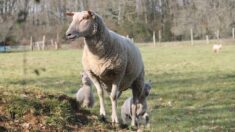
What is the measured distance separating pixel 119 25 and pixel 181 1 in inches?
699

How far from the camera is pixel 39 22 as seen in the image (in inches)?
157

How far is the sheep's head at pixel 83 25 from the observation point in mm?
6453

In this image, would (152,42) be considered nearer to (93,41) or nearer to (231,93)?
(231,93)

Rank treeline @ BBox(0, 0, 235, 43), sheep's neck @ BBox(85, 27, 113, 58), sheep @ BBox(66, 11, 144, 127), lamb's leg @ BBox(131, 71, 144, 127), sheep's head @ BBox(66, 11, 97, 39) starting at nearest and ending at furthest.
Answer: sheep's head @ BBox(66, 11, 97, 39) < sheep @ BBox(66, 11, 144, 127) < sheep's neck @ BBox(85, 27, 113, 58) < lamb's leg @ BBox(131, 71, 144, 127) < treeline @ BBox(0, 0, 235, 43)

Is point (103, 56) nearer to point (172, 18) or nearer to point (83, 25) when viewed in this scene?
point (83, 25)

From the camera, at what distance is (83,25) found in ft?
21.5

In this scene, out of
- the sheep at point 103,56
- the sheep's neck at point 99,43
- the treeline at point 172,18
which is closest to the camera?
the sheep at point 103,56

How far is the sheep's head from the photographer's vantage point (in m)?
6.45

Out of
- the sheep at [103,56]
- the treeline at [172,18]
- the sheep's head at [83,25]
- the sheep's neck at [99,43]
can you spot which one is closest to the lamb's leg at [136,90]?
the sheep at [103,56]

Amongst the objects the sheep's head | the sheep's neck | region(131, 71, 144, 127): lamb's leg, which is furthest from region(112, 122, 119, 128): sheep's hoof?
the sheep's head

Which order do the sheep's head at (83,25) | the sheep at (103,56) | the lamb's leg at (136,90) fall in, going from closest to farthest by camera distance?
the sheep's head at (83,25) → the sheep at (103,56) → the lamb's leg at (136,90)

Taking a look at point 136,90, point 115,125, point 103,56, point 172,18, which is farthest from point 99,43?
point 172,18

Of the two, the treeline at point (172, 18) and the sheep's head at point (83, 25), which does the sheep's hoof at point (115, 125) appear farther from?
the treeline at point (172, 18)

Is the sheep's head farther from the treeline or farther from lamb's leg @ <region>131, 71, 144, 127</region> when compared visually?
the treeline
